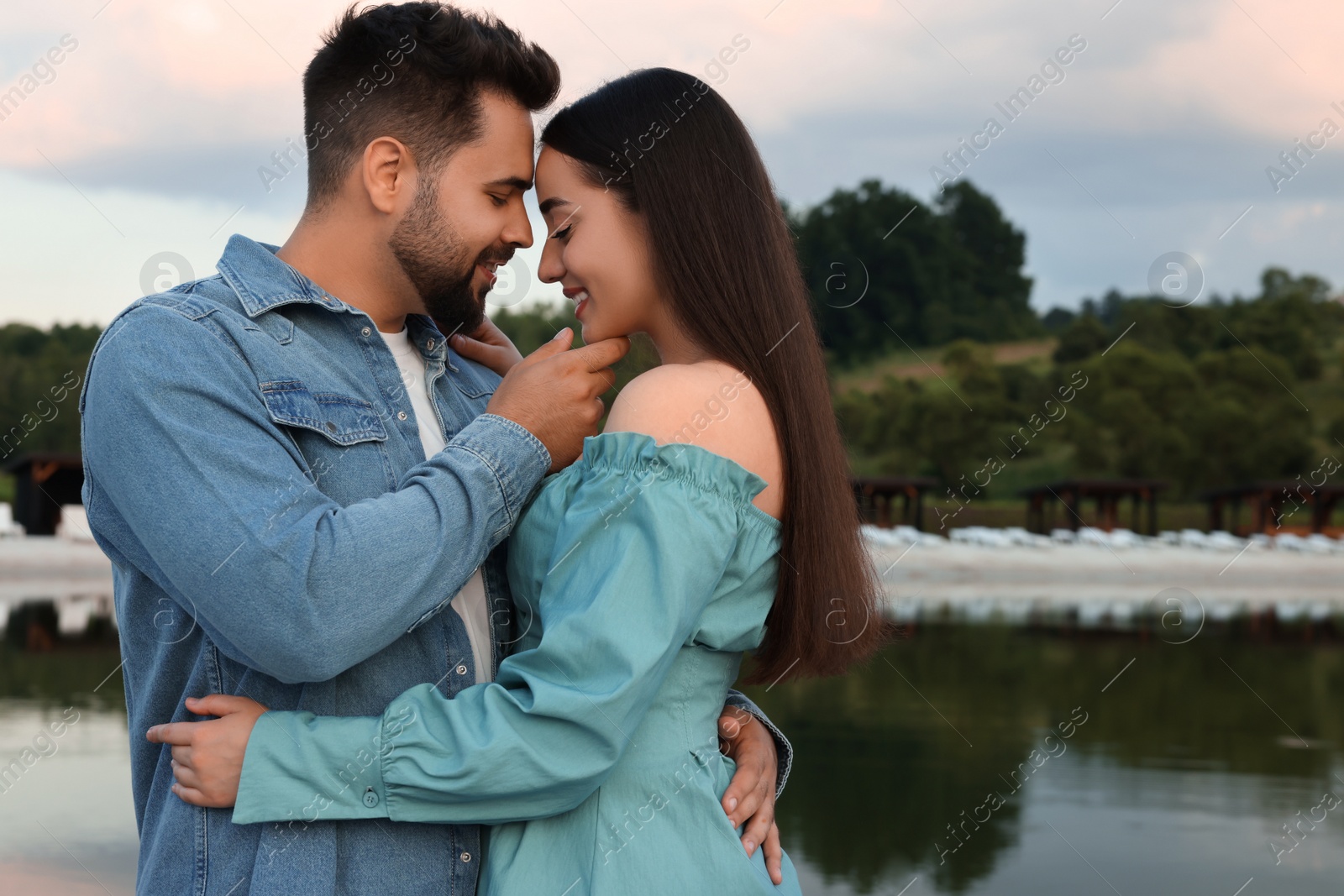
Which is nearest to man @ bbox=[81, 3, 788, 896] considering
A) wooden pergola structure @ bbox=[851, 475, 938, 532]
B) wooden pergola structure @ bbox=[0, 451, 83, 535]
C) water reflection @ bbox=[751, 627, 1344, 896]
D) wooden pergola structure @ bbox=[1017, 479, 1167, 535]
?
water reflection @ bbox=[751, 627, 1344, 896]

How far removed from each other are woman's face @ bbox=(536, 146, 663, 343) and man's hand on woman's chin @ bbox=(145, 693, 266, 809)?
2.67ft

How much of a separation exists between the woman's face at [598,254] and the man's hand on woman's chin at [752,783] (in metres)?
0.69

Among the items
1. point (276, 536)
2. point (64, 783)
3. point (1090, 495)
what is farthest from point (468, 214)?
point (1090, 495)

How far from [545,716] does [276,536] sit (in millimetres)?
423

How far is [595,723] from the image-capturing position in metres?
1.66

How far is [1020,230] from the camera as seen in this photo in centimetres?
6850

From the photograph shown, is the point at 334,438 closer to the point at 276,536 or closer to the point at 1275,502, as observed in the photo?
the point at 276,536

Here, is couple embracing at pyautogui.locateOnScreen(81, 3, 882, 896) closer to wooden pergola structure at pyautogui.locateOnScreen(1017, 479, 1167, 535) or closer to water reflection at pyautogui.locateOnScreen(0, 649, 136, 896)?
water reflection at pyautogui.locateOnScreen(0, 649, 136, 896)

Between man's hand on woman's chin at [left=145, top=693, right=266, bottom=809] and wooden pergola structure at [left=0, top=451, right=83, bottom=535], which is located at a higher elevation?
man's hand on woman's chin at [left=145, top=693, right=266, bottom=809]

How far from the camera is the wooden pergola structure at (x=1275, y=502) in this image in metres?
30.2

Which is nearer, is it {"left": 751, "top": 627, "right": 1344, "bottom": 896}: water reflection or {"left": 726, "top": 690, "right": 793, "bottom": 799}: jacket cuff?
{"left": 726, "top": 690, "right": 793, "bottom": 799}: jacket cuff

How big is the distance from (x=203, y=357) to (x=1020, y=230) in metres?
70.7

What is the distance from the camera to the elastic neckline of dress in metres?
1.78

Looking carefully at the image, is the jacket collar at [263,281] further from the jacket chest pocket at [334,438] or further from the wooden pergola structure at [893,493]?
the wooden pergola structure at [893,493]
